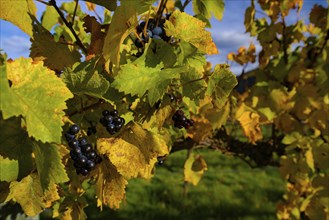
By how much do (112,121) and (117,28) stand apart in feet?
1.15

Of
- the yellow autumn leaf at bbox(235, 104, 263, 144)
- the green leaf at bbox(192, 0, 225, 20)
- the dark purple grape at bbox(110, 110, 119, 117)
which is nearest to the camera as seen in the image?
the dark purple grape at bbox(110, 110, 119, 117)

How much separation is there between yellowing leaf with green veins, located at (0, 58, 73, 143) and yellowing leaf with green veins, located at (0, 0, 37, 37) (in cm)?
30

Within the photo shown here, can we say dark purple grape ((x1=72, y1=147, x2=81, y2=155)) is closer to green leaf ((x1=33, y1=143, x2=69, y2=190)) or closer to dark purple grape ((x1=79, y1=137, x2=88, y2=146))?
dark purple grape ((x1=79, y1=137, x2=88, y2=146))

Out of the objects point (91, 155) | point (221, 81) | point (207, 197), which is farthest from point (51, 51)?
point (207, 197)

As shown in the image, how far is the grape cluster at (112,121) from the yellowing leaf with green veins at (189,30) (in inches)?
11.5

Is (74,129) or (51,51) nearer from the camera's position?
(74,129)

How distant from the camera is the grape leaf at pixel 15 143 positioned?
3.55ft

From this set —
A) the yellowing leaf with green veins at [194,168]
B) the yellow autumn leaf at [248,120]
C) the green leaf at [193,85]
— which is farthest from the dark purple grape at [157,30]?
the yellowing leaf with green veins at [194,168]

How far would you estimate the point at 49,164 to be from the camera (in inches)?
42.4

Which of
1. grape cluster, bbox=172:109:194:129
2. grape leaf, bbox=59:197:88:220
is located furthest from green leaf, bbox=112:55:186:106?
grape leaf, bbox=59:197:88:220

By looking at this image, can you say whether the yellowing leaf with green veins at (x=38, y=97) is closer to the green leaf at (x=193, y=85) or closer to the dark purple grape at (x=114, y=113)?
the dark purple grape at (x=114, y=113)

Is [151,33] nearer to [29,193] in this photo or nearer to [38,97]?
[38,97]

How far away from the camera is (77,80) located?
3.84ft

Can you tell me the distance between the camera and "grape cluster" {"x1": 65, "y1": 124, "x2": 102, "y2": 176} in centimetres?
120
